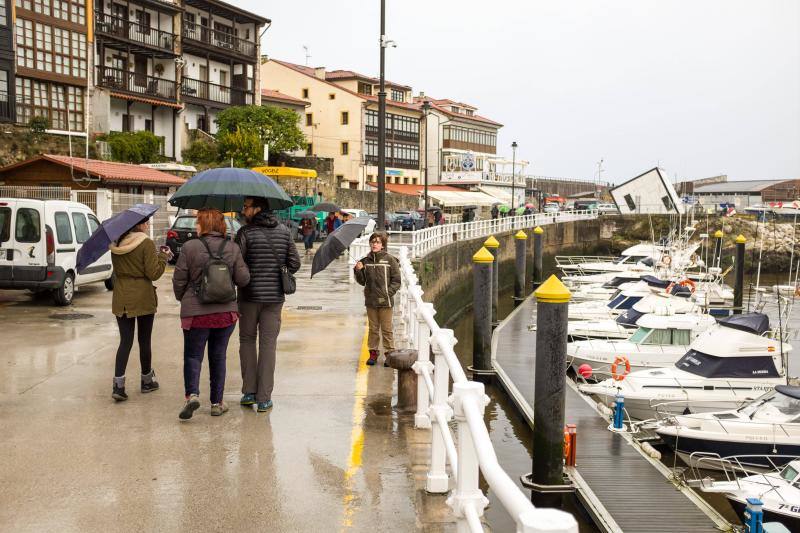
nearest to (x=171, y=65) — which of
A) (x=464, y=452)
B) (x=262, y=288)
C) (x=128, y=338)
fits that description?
(x=128, y=338)

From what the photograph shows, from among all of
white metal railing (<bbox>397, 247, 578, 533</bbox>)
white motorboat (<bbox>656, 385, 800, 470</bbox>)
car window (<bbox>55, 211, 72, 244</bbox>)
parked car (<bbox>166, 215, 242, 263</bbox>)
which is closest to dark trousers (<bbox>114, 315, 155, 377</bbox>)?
white metal railing (<bbox>397, 247, 578, 533</bbox>)

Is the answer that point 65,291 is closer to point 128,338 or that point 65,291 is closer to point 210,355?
point 128,338

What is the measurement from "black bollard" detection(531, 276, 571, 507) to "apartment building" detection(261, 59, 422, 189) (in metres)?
59.0

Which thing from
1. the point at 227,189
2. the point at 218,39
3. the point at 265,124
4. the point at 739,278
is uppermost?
the point at 218,39

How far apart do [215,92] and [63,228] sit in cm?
3909

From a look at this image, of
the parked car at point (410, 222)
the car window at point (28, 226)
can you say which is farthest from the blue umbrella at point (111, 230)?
the parked car at point (410, 222)

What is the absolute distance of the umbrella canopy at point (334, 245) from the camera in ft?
30.5

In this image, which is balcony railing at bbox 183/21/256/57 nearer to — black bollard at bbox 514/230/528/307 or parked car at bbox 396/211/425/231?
parked car at bbox 396/211/425/231

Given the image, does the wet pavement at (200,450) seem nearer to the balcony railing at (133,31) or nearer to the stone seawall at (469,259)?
the stone seawall at (469,259)

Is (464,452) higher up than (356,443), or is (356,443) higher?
(464,452)

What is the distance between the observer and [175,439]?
7.22 m

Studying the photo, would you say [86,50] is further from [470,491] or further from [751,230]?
[751,230]

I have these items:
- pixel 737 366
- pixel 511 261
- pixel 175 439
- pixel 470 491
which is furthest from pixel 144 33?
pixel 470 491

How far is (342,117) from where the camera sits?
69812 mm
